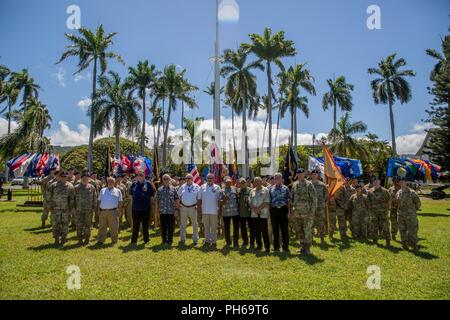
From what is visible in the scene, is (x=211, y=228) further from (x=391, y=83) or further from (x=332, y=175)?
(x=391, y=83)

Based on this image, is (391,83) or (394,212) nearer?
(394,212)

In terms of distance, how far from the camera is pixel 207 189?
974cm

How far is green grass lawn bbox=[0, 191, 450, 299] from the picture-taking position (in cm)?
563

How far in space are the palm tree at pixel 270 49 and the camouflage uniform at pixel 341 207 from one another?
22459 mm

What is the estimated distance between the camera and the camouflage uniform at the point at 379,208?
10375 mm

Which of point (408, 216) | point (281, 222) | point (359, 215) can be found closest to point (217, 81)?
point (359, 215)

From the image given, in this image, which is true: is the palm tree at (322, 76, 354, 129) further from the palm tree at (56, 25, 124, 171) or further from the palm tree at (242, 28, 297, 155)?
the palm tree at (56, 25, 124, 171)

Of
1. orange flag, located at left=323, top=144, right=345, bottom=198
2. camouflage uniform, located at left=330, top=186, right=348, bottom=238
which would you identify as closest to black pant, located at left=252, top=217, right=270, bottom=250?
orange flag, located at left=323, top=144, right=345, bottom=198

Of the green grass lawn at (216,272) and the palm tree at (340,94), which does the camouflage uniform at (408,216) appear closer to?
the green grass lawn at (216,272)

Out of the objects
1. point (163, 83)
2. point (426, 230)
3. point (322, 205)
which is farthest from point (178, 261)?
point (163, 83)

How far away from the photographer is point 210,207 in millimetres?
9625

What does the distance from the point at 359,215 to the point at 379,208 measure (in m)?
0.66
